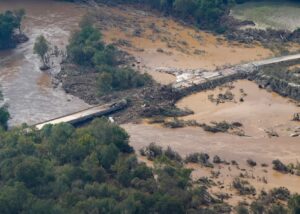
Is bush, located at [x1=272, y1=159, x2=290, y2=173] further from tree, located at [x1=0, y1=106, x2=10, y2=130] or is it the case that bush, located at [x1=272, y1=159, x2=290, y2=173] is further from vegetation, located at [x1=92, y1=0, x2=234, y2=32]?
vegetation, located at [x1=92, y1=0, x2=234, y2=32]

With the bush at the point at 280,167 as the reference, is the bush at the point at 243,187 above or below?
below

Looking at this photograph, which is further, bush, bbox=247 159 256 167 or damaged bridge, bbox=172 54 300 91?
damaged bridge, bbox=172 54 300 91

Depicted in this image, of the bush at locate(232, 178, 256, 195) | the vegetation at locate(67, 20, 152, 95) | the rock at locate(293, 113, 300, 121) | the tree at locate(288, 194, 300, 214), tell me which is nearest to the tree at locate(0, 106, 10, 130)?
the vegetation at locate(67, 20, 152, 95)

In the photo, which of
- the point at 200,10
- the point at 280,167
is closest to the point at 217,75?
the point at 200,10

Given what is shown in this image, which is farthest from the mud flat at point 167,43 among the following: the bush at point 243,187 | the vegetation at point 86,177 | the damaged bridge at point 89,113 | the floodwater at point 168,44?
the bush at point 243,187

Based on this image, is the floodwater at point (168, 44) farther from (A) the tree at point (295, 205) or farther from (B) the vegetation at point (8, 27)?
(A) the tree at point (295, 205)
